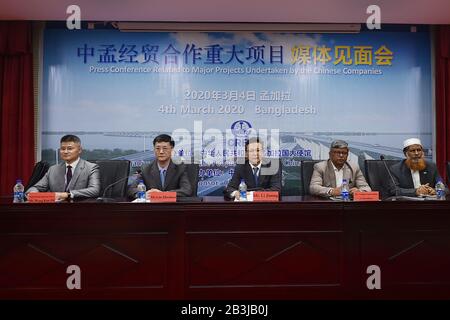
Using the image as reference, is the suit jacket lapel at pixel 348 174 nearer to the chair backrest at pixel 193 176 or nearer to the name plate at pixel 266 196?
the name plate at pixel 266 196

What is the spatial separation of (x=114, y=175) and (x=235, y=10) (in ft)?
6.73

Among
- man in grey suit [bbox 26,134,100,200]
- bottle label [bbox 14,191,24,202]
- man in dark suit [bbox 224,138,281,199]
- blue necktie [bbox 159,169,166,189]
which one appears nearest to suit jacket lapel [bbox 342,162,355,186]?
man in dark suit [bbox 224,138,281,199]

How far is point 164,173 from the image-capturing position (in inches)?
118

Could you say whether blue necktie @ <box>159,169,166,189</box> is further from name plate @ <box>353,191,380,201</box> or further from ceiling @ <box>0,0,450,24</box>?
ceiling @ <box>0,0,450,24</box>

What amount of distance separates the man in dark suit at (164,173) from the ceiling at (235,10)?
152cm

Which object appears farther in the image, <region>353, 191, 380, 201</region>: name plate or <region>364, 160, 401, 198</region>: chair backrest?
<region>364, 160, 401, 198</region>: chair backrest

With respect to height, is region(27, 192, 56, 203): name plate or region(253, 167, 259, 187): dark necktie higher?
region(253, 167, 259, 187): dark necktie

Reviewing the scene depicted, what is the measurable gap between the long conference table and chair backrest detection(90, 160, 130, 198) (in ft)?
2.60

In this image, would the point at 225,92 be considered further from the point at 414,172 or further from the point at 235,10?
the point at 414,172

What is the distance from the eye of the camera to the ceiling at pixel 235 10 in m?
3.67

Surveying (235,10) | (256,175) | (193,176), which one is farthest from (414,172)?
(235,10)

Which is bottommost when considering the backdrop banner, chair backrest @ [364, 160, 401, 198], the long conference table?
the long conference table

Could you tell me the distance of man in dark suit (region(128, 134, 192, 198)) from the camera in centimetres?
294

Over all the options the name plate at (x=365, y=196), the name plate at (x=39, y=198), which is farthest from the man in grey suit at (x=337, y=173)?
the name plate at (x=39, y=198)
